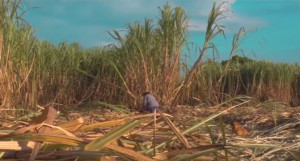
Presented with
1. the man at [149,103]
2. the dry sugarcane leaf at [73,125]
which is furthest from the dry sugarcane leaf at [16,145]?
the man at [149,103]

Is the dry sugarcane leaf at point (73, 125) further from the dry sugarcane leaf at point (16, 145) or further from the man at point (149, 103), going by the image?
the man at point (149, 103)

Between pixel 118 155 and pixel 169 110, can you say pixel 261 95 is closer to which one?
pixel 169 110

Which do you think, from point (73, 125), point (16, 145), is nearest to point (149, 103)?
point (73, 125)

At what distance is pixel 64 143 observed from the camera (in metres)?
0.93

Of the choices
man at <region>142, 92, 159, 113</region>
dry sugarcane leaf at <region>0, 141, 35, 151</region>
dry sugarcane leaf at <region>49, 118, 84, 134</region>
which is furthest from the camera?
man at <region>142, 92, 159, 113</region>

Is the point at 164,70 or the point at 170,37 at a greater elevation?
the point at 170,37

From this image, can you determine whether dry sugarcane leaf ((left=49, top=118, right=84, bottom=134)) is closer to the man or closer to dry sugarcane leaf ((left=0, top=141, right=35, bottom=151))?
dry sugarcane leaf ((left=0, top=141, right=35, bottom=151))

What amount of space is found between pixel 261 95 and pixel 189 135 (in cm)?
1412

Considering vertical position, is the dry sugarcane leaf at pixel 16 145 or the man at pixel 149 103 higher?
the dry sugarcane leaf at pixel 16 145

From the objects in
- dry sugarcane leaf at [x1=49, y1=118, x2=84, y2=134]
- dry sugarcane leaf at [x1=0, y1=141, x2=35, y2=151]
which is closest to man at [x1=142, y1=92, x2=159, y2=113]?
dry sugarcane leaf at [x1=49, y1=118, x2=84, y2=134]

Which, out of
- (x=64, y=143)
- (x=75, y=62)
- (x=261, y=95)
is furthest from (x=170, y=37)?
(x=64, y=143)

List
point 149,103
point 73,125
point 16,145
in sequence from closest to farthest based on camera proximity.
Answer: point 16,145 → point 73,125 → point 149,103

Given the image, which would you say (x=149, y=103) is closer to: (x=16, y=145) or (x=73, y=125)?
(x=73, y=125)

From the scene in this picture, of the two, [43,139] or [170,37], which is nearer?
[43,139]
